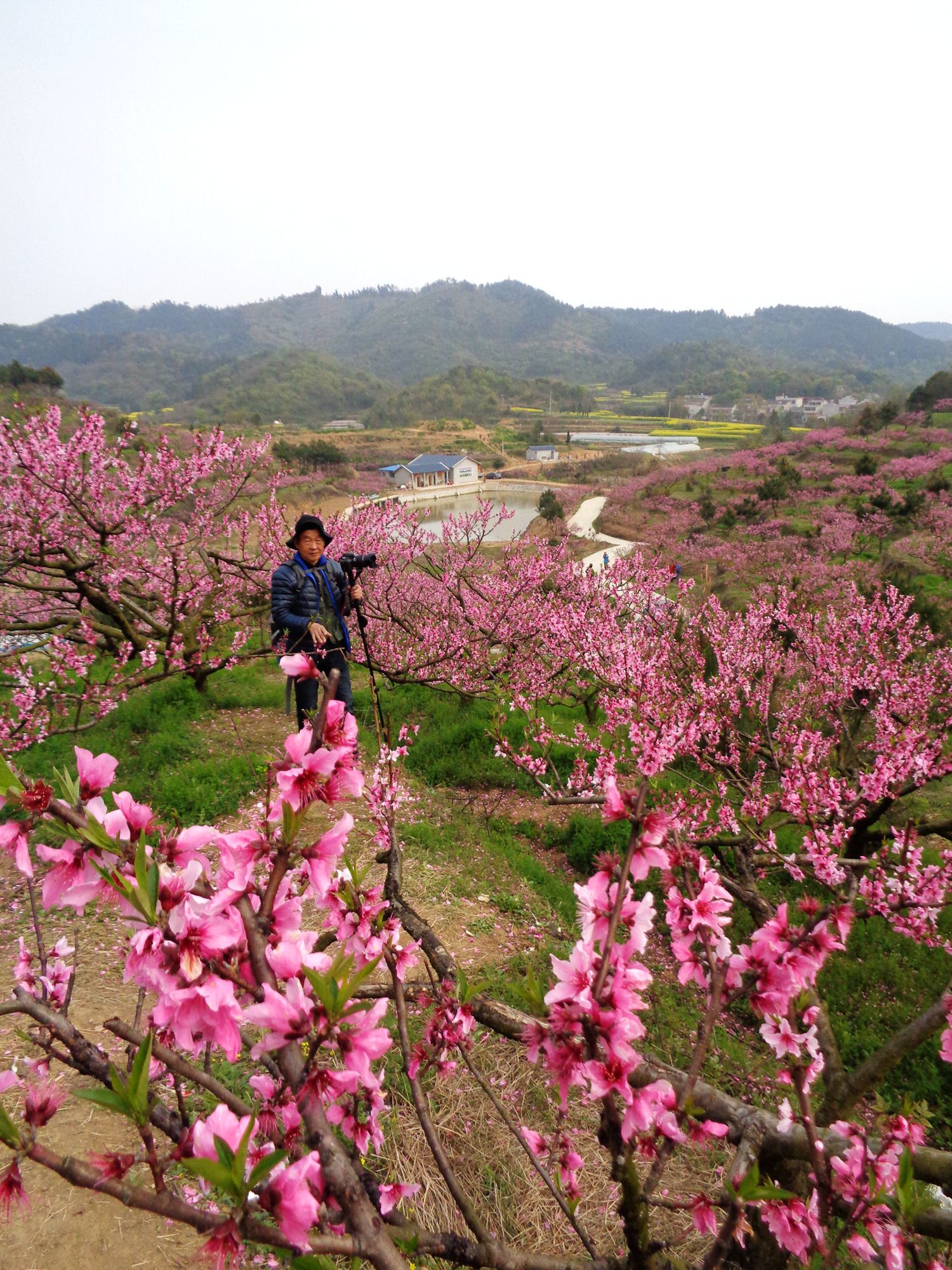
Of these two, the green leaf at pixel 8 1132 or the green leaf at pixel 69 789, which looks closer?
the green leaf at pixel 8 1132

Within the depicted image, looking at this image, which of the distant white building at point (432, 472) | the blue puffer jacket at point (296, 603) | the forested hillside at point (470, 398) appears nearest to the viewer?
the blue puffer jacket at point (296, 603)

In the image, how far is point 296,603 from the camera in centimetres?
553

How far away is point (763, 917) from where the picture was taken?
3703 millimetres

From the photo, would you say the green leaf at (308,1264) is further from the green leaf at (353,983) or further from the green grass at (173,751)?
the green grass at (173,751)

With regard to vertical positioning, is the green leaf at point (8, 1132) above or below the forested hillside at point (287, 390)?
below

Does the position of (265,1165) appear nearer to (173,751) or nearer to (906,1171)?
(906,1171)

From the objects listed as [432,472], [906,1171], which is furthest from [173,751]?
[432,472]

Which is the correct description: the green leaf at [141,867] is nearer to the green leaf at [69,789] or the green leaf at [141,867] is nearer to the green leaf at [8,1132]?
the green leaf at [69,789]

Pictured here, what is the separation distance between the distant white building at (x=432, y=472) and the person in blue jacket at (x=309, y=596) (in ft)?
187

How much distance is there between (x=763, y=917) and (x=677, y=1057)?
125 centimetres

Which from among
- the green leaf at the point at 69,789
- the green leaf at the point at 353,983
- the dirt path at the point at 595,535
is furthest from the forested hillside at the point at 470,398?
the green leaf at the point at 353,983

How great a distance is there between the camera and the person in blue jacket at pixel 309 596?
536cm

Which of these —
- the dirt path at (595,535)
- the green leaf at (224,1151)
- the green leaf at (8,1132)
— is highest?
the green leaf at (8,1132)

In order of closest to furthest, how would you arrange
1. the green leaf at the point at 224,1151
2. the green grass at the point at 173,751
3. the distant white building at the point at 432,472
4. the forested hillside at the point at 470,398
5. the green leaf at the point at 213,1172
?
the green leaf at the point at 213,1172 → the green leaf at the point at 224,1151 → the green grass at the point at 173,751 → the distant white building at the point at 432,472 → the forested hillside at the point at 470,398
